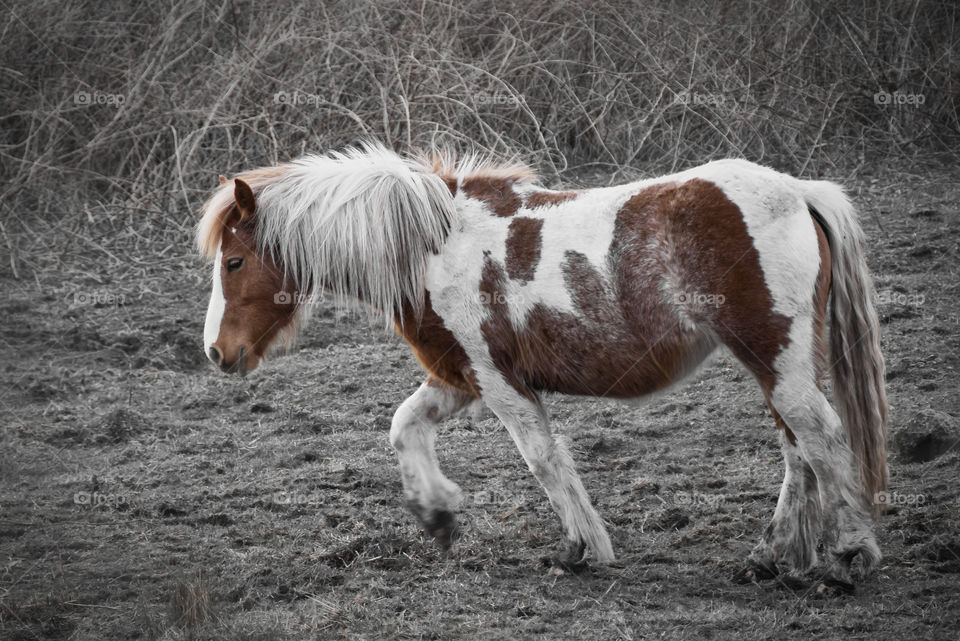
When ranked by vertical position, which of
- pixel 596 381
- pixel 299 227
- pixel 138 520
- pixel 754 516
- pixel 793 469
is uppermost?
pixel 299 227

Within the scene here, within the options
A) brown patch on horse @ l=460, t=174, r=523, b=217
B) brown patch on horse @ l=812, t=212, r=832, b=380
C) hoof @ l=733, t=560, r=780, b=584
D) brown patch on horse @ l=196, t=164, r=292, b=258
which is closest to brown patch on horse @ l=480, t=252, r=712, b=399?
brown patch on horse @ l=460, t=174, r=523, b=217

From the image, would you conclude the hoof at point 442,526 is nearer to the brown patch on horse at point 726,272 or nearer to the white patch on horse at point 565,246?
the white patch on horse at point 565,246

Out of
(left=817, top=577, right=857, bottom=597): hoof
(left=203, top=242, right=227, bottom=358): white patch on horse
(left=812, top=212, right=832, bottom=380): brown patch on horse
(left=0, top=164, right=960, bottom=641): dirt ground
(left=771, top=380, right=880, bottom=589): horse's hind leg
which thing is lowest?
(left=0, top=164, right=960, bottom=641): dirt ground

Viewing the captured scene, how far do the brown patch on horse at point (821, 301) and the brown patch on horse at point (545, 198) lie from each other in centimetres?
89

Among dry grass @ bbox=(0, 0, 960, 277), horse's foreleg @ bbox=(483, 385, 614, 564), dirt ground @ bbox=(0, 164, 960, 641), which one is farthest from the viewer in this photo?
dry grass @ bbox=(0, 0, 960, 277)

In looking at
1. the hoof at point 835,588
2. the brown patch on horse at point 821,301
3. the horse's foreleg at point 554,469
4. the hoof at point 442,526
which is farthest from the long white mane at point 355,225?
the hoof at point 835,588

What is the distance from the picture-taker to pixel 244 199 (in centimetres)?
383

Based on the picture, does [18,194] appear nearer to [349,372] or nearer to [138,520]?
[349,372]

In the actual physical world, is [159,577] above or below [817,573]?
below

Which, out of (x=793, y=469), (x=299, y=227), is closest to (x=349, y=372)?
(x=299, y=227)

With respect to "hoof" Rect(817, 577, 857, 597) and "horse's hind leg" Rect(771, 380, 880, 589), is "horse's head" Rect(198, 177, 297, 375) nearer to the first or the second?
"horse's hind leg" Rect(771, 380, 880, 589)

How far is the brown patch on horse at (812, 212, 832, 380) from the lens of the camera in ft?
10.9

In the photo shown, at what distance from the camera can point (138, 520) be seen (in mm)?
4457

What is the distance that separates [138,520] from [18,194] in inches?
212
